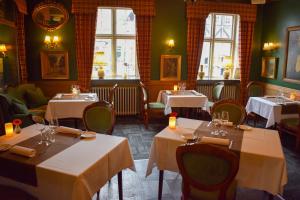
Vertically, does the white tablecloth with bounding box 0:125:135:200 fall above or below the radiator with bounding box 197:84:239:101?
below

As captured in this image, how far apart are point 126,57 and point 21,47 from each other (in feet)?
8.45

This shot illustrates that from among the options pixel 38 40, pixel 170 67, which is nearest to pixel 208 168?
pixel 170 67

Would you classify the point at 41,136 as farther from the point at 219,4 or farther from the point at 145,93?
the point at 219,4

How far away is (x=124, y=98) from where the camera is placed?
6.99 metres

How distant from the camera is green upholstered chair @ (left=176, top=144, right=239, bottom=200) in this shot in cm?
209

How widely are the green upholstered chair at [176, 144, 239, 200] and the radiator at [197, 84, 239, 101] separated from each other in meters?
5.21

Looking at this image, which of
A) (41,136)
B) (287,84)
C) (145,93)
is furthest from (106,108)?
(287,84)

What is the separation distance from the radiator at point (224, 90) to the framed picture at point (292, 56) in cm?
139

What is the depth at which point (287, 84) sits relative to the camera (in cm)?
654

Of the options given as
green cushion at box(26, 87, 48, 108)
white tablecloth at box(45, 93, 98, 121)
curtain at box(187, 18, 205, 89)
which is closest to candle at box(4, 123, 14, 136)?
white tablecloth at box(45, 93, 98, 121)

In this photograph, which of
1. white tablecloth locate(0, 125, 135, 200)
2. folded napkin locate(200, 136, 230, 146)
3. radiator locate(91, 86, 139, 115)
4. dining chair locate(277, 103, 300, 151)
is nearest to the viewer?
white tablecloth locate(0, 125, 135, 200)

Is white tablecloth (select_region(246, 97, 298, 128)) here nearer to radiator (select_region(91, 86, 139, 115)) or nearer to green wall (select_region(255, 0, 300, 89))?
green wall (select_region(255, 0, 300, 89))

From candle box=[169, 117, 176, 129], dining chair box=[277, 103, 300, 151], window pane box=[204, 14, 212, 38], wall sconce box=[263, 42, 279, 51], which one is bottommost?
dining chair box=[277, 103, 300, 151]

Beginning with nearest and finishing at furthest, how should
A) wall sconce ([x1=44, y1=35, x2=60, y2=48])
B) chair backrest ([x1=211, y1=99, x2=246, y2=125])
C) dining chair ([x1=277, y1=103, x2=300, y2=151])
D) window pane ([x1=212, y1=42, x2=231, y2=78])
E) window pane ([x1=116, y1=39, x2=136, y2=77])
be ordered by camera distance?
chair backrest ([x1=211, y1=99, x2=246, y2=125]) < dining chair ([x1=277, y1=103, x2=300, y2=151]) < wall sconce ([x1=44, y1=35, x2=60, y2=48]) < window pane ([x1=116, y1=39, x2=136, y2=77]) < window pane ([x1=212, y1=42, x2=231, y2=78])
